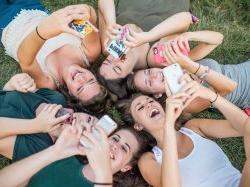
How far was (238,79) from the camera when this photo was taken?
4.42 meters

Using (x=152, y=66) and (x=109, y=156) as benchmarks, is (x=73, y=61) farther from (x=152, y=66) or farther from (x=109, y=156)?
(x=109, y=156)

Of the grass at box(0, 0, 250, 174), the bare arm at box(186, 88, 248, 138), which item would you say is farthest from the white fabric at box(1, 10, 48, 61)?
the bare arm at box(186, 88, 248, 138)

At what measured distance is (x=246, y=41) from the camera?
16.3 ft

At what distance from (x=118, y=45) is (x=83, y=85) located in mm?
470

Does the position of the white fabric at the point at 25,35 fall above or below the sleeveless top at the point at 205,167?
above

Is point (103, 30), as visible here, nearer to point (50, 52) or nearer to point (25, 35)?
point (50, 52)

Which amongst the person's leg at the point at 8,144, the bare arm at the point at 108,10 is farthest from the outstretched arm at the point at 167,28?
the person's leg at the point at 8,144

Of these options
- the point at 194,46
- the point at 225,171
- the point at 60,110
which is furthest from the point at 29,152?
the point at 194,46

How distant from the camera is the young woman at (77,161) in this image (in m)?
3.43

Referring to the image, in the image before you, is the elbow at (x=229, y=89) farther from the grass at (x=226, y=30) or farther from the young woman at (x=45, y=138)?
the young woman at (x=45, y=138)

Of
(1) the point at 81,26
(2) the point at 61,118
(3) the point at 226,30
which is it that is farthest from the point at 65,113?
(3) the point at 226,30

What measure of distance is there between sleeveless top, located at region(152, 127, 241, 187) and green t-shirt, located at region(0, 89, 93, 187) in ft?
2.26

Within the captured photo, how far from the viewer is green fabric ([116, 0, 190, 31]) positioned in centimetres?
448

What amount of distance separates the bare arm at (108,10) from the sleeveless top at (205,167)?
3.67 feet
